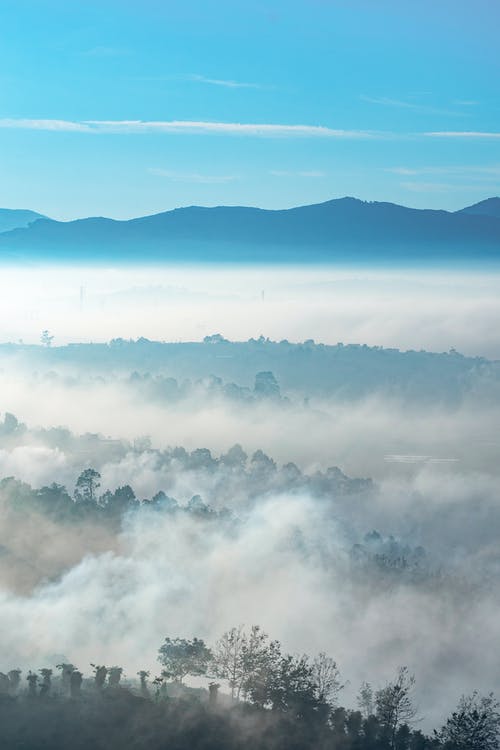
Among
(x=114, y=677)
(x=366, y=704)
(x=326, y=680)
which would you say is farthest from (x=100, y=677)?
(x=326, y=680)

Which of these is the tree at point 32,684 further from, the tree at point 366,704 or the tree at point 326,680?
the tree at point 366,704

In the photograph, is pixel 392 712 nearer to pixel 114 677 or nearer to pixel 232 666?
pixel 232 666

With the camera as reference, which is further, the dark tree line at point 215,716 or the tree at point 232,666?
the tree at point 232,666

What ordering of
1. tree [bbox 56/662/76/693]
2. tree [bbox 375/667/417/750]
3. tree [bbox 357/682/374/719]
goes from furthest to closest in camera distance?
tree [bbox 357/682/374/719] → tree [bbox 56/662/76/693] → tree [bbox 375/667/417/750]

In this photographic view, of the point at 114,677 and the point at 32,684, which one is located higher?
the point at 32,684

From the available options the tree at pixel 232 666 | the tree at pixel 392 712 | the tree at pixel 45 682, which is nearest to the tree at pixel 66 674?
the tree at pixel 45 682

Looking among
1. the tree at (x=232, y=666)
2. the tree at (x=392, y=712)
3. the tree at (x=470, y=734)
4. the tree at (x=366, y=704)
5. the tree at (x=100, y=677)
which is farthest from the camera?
the tree at (x=366, y=704)

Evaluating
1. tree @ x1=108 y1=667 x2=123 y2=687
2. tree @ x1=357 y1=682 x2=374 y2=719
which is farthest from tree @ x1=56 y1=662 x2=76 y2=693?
tree @ x1=357 y1=682 x2=374 y2=719

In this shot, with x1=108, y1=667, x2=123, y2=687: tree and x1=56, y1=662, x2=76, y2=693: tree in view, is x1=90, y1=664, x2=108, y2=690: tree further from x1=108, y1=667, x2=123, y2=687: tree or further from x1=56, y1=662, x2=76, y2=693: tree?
x1=56, y1=662, x2=76, y2=693: tree
